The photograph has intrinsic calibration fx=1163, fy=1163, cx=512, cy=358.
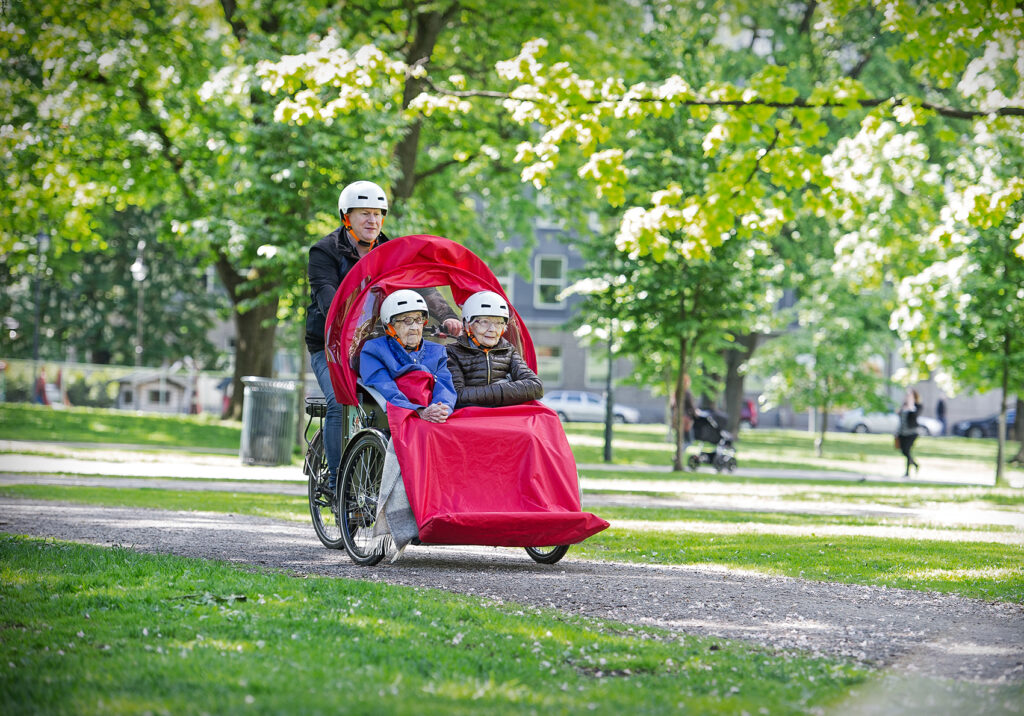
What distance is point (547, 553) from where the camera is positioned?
25.8 feet

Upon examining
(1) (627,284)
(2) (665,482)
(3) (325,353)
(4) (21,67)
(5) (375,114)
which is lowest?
(2) (665,482)

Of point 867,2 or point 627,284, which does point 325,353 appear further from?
point 627,284

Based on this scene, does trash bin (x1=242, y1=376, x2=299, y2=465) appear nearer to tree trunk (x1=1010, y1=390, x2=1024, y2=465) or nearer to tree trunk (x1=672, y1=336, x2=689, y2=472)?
tree trunk (x1=672, y1=336, x2=689, y2=472)

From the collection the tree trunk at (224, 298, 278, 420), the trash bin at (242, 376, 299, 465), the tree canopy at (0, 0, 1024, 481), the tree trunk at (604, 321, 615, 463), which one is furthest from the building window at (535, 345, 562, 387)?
the trash bin at (242, 376, 299, 465)

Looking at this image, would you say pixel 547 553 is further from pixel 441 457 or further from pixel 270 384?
pixel 270 384

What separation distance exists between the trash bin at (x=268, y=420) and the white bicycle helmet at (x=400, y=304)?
446 inches

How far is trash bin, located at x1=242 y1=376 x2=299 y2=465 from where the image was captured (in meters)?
18.5

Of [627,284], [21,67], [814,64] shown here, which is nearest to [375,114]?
[627,284]

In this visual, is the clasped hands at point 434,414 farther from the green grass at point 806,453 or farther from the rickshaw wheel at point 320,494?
the green grass at point 806,453

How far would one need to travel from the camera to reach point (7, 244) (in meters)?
27.0

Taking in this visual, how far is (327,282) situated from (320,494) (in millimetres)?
1503

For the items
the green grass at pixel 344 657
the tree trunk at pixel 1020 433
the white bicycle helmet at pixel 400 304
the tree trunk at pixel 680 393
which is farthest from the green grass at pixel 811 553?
the tree trunk at pixel 1020 433

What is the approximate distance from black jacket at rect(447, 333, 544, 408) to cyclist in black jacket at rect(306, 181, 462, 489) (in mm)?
260

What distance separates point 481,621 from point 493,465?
6.46 ft
